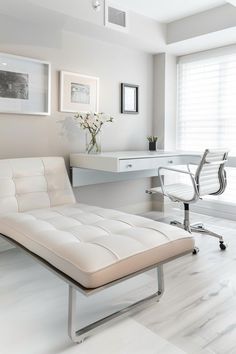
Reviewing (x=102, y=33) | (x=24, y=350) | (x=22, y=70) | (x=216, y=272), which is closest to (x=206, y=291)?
(x=216, y=272)

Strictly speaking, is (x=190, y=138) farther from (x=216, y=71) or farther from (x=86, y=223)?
(x=86, y=223)

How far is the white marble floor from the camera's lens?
142cm

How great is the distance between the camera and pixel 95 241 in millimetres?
1561

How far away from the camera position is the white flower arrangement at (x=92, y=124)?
3105 millimetres

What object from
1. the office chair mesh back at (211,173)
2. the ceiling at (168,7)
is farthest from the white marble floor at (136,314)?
the ceiling at (168,7)

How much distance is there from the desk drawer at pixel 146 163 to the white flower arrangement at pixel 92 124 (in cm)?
58

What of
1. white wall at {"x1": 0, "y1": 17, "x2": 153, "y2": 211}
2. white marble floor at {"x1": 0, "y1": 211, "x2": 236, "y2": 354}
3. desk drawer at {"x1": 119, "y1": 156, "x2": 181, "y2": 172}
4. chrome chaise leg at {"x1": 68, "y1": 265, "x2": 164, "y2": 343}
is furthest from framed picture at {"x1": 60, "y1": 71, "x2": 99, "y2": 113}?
chrome chaise leg at {"x1": 68, "y1": 265, "x2": 164, "y2": 343}

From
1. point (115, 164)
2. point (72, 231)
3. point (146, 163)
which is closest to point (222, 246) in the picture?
point (146, 163)

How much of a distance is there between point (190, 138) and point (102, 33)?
1678mm

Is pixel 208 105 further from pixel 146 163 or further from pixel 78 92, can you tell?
pixel 78 92

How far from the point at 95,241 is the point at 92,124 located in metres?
1.81

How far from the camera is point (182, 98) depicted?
4012mm

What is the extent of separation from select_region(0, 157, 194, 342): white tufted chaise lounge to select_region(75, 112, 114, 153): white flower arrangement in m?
0.77

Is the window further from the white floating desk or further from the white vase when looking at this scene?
the white vase
